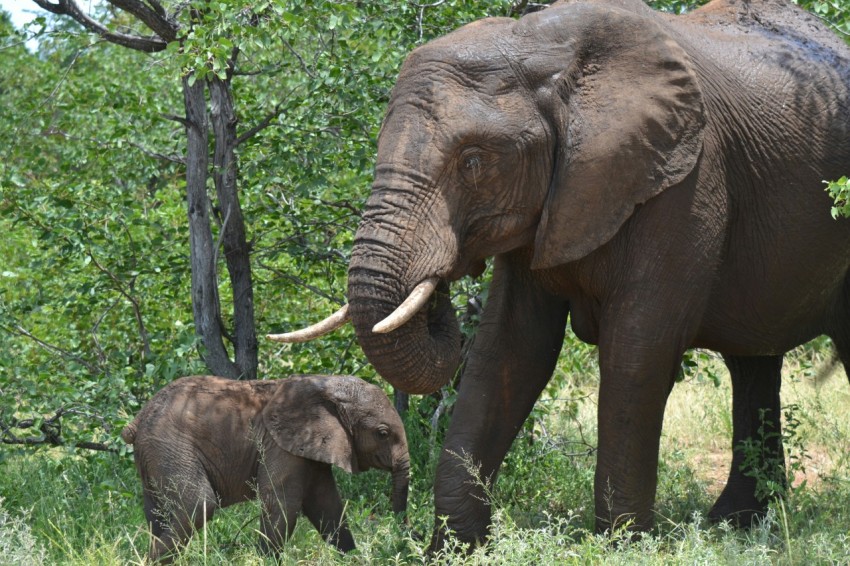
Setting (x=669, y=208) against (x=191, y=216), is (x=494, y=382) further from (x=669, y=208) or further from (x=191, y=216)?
(x=191, y=216)

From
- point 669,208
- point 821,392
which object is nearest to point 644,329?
point 669,208

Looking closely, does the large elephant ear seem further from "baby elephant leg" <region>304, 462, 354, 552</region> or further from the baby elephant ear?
"baby elephant leg" <region>304, 462, 354, 552</region>

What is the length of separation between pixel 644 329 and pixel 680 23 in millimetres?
1475

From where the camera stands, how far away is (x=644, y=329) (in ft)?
16.6

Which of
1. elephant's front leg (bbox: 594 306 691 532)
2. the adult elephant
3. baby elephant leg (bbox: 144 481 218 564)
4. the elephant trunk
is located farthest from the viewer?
baby elephant leg (bbox: 144 481 218 564)

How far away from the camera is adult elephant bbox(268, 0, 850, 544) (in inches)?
187

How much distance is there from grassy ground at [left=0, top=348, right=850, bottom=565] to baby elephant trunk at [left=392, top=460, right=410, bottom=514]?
11 centimetres

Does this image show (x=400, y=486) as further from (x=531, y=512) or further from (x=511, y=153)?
(x=511, y=153)

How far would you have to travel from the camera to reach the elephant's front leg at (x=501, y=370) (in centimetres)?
557

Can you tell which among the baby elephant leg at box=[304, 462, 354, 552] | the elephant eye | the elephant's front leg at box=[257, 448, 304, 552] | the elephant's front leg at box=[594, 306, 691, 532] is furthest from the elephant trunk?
the baby elephant leg at box=[304, 462, 354, 552]

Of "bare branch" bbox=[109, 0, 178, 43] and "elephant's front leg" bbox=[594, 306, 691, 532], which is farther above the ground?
"bare branch" bbox=[109, 0, 178, 43]

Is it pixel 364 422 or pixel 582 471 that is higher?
pixel 364 422

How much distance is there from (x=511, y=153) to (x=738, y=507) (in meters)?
2.72

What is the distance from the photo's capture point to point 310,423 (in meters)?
6.12
